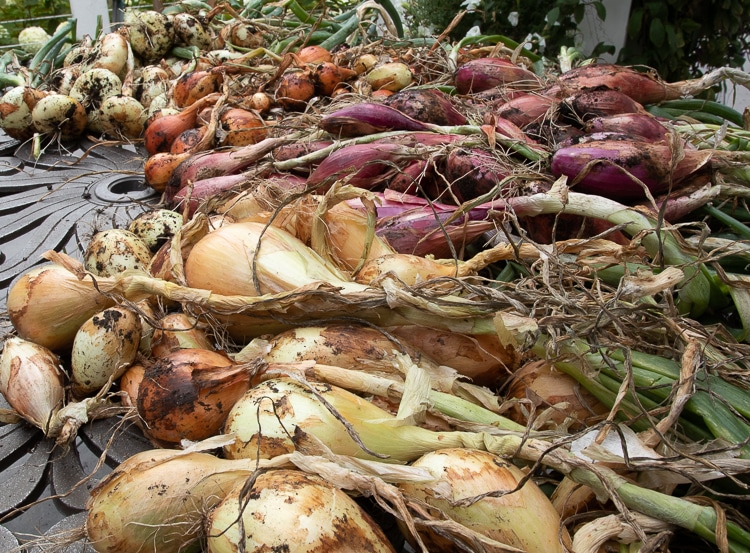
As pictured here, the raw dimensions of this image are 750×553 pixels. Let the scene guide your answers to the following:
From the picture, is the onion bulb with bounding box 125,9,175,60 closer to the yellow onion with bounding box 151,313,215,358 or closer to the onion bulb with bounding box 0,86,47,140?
the onion bulb with bounding box 0,86,47,140

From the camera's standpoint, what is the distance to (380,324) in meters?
1.10

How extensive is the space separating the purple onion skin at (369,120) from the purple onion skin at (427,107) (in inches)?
2.0

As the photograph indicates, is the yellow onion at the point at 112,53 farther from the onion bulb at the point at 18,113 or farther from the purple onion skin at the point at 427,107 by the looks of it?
the purple onion skin at the point at 427,107

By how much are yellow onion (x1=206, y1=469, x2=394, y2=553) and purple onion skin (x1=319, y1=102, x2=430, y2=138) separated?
126cm

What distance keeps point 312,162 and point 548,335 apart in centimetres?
107

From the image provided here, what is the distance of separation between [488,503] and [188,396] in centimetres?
54

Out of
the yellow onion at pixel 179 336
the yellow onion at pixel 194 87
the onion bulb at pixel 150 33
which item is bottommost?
the yellow onion at pixel 179 336

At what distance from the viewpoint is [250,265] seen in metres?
1.17

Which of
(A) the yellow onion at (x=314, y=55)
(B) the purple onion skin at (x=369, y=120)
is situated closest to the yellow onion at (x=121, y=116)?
(A) the yellow onion at (x=314, y=55)

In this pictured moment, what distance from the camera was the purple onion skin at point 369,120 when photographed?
5.82 feet

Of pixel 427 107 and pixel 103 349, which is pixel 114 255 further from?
pixel 427 107

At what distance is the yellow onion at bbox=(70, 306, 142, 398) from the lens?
3.73 feet

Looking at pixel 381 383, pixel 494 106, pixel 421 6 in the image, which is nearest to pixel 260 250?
pixel 381 383

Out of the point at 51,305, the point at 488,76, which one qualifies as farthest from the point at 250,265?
the point at 488,76
